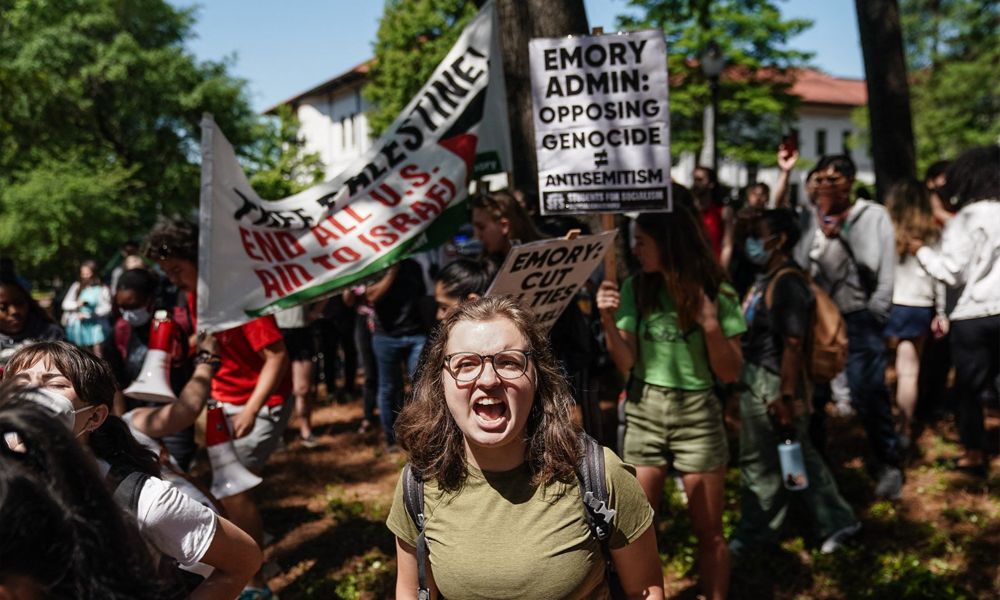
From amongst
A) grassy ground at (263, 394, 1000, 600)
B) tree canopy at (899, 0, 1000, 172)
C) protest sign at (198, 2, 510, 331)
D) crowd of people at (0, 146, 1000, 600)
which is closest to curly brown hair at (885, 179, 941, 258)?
crowd of people at (0, 146, 1000, 600)

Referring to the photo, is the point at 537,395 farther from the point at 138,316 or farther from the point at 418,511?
the point at 138,316

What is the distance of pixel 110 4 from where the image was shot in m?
34.1

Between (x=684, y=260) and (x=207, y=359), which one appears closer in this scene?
(x=684, y=260)

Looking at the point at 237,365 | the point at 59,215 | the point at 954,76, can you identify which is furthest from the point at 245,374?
the point at 954,76

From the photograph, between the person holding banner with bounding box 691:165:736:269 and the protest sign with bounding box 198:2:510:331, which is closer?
the protest sign with bounding box 198:2:510:331

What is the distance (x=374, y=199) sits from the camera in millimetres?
4316

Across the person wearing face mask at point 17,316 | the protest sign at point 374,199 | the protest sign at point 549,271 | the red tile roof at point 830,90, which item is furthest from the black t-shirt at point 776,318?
the red tile roof at point 830,90

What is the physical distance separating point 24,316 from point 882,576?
15.3 ft

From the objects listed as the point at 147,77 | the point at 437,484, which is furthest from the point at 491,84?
the point at 147,77

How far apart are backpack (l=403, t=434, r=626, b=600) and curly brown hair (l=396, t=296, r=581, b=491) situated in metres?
0.03

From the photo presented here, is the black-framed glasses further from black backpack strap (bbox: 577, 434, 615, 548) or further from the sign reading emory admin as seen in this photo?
the sign reading emory admin

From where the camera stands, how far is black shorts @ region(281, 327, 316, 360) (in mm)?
7000

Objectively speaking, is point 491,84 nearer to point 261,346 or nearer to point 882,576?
point 261,346

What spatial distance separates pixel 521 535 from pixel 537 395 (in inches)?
15.2
